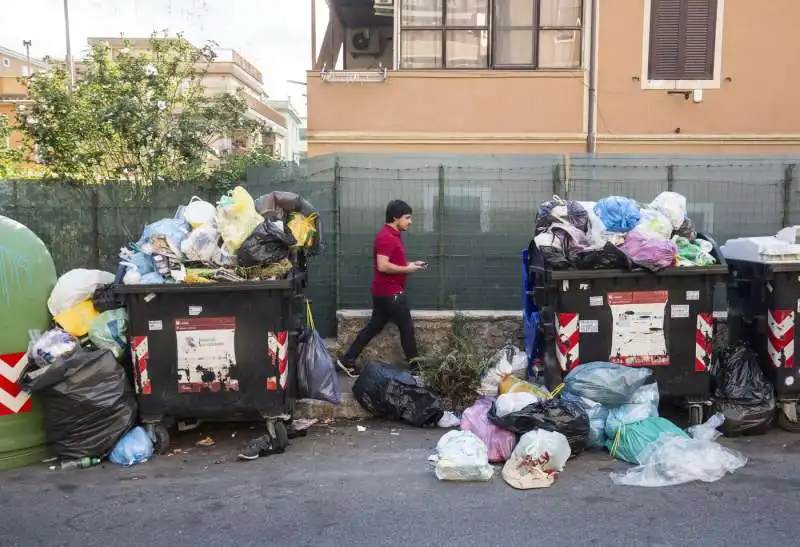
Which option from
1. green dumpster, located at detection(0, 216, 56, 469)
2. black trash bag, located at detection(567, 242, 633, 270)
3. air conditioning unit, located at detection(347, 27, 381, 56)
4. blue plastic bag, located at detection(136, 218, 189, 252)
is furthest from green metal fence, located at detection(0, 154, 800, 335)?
air conditioning unit, located at detection(347, 27, 381, 56)

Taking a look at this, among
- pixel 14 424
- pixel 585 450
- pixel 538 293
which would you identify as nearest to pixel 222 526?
pixel 14 424

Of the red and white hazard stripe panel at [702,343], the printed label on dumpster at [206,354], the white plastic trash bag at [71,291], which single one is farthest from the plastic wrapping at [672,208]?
the white plastic trash bag at [71,291]

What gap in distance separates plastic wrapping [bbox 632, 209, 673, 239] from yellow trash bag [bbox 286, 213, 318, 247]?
2.42 metres

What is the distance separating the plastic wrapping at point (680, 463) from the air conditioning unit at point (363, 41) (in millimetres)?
10321

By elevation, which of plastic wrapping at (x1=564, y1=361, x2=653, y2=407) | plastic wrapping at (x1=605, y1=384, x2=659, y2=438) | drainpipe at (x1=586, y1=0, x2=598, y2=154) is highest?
drainpipe at (x1=586, y1=0, x2=598, y2=154)

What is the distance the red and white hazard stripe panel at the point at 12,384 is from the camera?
4.71m

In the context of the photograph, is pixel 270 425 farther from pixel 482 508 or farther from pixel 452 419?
pixel 482 508

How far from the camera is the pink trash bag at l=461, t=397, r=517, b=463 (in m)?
4.65

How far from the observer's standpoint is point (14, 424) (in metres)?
4.75

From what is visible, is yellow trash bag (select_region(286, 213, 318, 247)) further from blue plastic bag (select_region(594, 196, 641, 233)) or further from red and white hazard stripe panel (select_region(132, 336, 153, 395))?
blue plastic bag (select_region(594, 196, 641, 233))

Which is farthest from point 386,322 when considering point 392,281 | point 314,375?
point 314,375

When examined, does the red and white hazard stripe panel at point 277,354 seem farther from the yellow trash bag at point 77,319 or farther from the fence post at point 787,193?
the fence post at point 787,193

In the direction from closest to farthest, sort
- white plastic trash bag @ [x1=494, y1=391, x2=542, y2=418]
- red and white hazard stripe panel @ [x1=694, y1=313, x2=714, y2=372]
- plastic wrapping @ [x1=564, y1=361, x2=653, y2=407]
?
1. white plastic trash bag @ [x1=494, y1=391, x2=542, y2=418]
2. plastic wrapping @ [x1=564, y1=361, x2=653, y2=407]
3. red and white hazard stripe panel @ [x1=694, y1=313, x2=714, y2=372]

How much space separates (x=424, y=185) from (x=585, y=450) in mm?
3155
